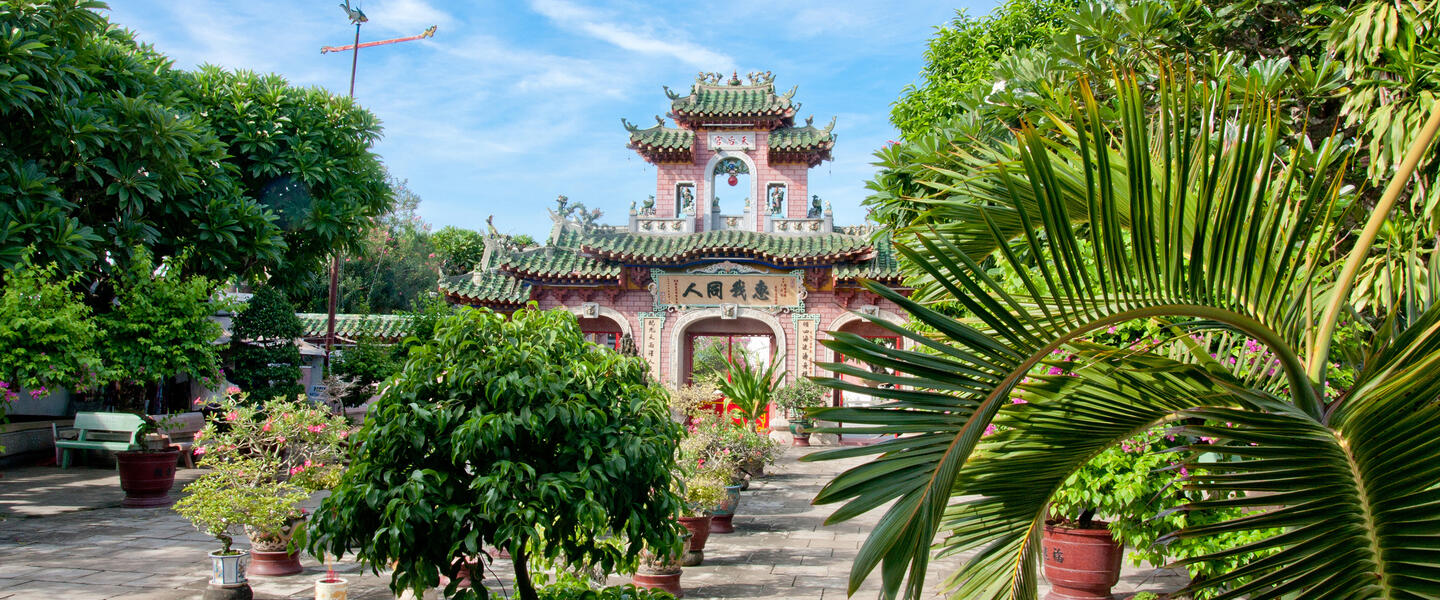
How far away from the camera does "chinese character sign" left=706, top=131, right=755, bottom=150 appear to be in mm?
18422

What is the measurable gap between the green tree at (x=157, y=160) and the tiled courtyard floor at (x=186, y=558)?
2.66 meters

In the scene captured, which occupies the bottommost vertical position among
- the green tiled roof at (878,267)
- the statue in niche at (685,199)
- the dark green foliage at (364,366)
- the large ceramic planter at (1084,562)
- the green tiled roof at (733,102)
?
the large ceramic planter at (1084,562)

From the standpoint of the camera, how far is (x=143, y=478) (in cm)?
1005

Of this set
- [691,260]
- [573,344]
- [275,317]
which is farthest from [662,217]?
[573,344]

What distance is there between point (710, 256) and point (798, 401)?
3.15 metres

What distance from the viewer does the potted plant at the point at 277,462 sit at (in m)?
6.29

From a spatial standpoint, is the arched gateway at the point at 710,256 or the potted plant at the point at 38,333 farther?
the arched gateway at the point at 710,256

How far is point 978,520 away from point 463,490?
186 centimetres

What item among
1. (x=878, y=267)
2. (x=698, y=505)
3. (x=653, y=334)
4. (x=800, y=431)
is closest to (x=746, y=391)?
(x=800, y=431)

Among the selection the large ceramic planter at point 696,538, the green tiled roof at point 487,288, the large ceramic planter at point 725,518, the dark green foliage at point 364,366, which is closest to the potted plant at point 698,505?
the large ceramic planter at point 696,538

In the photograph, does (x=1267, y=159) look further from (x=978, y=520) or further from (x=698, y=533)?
(x=698, y=533)

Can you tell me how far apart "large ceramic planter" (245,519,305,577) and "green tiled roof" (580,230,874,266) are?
10969mm

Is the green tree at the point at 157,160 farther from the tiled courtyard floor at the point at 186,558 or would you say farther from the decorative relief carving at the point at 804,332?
the decorative relief carving at the point at 804,332

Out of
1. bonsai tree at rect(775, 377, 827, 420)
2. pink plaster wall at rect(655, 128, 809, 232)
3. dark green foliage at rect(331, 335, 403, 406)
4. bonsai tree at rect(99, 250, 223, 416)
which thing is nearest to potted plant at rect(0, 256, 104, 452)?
bonsai tree at rect(99, 250, 223, 416)
